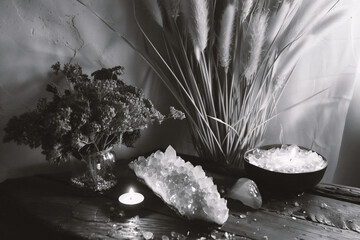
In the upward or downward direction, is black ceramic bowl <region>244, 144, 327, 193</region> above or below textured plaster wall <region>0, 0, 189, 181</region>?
below

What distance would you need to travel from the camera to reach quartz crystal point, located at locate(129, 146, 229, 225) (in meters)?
0.81

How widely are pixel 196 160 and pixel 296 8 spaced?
1.85 ft

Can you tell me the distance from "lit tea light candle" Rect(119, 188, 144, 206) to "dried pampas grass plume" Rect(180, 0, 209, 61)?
46 centimetres

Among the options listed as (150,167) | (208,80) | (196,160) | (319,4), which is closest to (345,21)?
(319,4)

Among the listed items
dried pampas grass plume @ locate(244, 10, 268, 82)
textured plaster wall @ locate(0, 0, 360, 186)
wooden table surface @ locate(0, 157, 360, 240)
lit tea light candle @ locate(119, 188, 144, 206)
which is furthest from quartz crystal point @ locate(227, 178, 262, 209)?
textured plaster wall @ locate(0, 0, 360, 186)

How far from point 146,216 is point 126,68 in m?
0.58

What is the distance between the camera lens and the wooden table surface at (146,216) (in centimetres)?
79

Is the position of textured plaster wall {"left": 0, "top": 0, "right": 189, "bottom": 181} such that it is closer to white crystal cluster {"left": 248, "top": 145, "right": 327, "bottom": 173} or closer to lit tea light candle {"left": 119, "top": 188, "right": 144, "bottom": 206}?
lit tea light candle {"left": 119, "top": 188, "right": 144, "bottom": 206}

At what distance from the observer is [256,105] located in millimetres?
1198

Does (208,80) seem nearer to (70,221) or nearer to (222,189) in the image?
(222,189)

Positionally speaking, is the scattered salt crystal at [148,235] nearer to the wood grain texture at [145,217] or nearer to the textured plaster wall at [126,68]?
the wood grain texture at [145,217]

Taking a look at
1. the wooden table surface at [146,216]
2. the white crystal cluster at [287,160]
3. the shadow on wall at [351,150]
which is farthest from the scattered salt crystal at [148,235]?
the shadow on wall at [351,150]

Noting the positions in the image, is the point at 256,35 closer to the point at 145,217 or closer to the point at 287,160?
Answer: the point at 287,160

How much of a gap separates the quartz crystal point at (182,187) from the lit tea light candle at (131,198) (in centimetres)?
4
